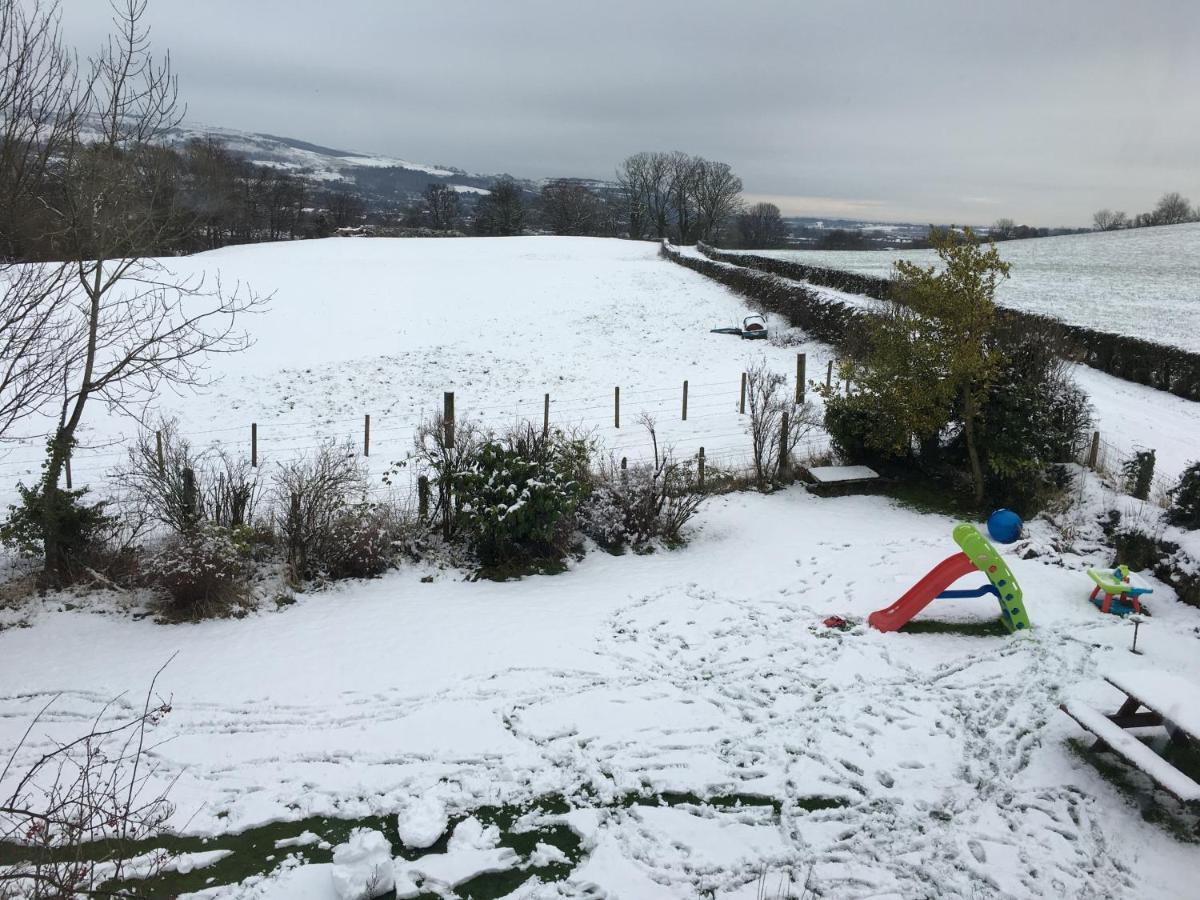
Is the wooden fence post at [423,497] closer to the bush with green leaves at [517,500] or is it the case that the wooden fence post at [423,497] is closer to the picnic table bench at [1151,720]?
the bush with green leaves at [517,500]

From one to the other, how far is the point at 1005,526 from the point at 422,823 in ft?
26.6

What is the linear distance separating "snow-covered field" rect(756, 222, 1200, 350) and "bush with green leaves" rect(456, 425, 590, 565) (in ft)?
55.0

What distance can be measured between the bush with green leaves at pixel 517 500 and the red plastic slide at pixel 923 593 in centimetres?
396

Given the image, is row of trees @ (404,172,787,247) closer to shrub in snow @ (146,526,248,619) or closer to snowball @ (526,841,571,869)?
shrub in snow @ (146,526,248,619)

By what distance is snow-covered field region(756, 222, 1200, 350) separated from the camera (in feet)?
73.9

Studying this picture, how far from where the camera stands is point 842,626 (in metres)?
7.96

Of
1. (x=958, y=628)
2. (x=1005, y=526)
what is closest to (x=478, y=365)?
(x=1005, y=526)

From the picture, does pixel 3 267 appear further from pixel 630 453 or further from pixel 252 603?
pixel 630 453

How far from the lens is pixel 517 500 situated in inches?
367

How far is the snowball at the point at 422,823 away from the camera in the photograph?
498 cm

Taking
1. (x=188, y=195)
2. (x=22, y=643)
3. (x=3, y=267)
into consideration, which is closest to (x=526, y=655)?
(x=22, y=643)

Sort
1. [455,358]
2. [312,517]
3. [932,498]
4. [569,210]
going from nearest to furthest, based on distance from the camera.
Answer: [312,517]
[932,498]
[455,358]
[569,210]

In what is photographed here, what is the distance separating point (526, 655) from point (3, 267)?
19.2 feet

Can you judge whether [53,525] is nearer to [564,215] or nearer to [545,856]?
[545,856]
